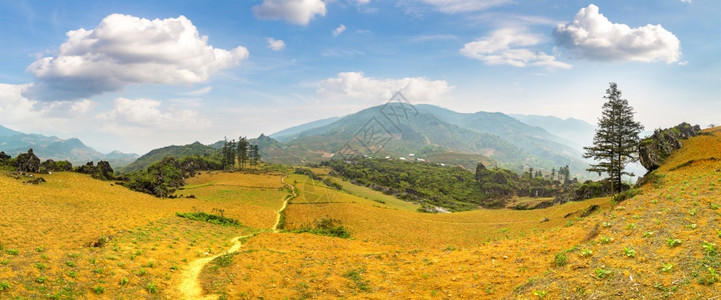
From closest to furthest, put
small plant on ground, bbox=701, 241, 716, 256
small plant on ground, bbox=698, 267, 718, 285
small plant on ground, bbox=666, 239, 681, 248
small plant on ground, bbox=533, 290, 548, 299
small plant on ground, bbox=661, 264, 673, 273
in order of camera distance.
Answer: small plant on ground, bbox=698, 267, 718, 285, small plant on ground, bbox=661, 264, 673, 273, small plant on ground, bbox=701, 241, 716, 256, small plant on ground, bbox=533, 290, 548, 299, small plant on ground, bbox=666, 239, 681, 248

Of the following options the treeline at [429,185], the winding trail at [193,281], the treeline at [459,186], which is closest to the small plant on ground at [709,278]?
the winding trail at [193,281]

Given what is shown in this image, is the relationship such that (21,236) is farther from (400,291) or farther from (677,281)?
(677,281)

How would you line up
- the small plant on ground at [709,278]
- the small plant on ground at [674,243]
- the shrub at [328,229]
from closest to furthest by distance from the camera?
the small plant on ground at [709,278]
the small plant on ground at [674,243]
the shrub at [328,229]

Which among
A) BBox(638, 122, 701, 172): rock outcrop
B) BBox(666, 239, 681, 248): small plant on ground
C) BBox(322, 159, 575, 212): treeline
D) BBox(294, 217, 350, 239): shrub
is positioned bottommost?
BBox(322, 159, 575, 212): treeline

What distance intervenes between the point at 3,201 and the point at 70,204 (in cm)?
521

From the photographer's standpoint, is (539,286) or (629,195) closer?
(539,286)

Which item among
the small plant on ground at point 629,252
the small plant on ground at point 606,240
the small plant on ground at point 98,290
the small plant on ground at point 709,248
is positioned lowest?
the small plant on ground at point 98,290

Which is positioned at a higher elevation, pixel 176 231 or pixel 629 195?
pixel 629 195

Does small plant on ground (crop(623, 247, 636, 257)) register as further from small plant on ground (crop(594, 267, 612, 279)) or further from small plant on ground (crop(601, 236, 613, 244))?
small plant on ground (crop(601, 236, 613, 244))

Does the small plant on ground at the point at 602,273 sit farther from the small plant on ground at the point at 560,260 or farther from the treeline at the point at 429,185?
the treeline at the point at 429,185

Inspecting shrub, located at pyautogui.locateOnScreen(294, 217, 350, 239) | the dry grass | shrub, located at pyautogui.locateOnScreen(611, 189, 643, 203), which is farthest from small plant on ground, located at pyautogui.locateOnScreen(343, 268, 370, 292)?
shrub, located at pyautogui.locateOnScreen(611, 189, 643, 203)

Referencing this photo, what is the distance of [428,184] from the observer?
548 ft

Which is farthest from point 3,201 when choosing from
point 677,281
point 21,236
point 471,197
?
point 471,197

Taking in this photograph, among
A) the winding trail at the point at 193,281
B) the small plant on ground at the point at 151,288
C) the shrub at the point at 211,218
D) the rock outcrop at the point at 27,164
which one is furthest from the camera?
the rock outcrop at the point at 27,164
